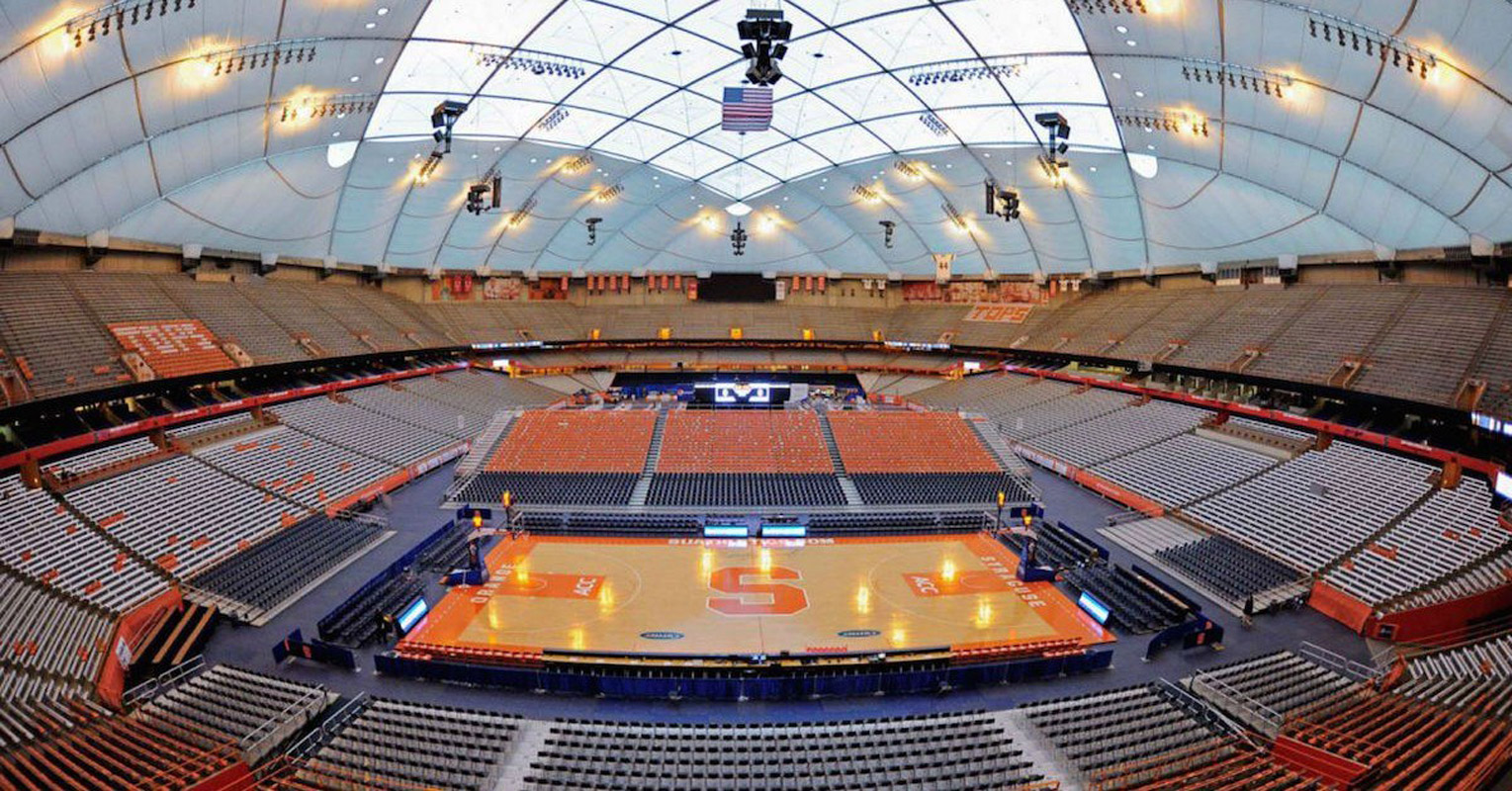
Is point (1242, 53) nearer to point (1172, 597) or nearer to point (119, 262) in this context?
point (1172, 597)

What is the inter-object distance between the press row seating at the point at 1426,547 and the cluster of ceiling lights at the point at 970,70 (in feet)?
73.1

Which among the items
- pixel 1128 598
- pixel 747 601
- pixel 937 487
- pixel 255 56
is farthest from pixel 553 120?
pixel 1128 598

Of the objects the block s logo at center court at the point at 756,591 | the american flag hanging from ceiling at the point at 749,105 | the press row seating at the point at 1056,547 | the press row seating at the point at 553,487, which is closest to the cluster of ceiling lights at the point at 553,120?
the american flag hanging from ceiling at the point at 749,105

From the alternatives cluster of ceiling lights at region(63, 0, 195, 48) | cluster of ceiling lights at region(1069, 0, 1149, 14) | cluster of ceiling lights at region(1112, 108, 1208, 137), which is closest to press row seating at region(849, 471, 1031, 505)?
cluster of ceiling lights at region(1112, 108, 1208, 137)

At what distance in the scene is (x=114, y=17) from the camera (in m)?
17.5

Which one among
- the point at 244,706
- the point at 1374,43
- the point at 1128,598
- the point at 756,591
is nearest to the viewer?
the point at 244,706

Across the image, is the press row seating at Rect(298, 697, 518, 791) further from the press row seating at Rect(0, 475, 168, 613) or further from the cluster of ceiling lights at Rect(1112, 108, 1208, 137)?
the cluster of ceiling lights at Rect(1112, 108, 1208, 137)

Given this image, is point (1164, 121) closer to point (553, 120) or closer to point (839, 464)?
point (839, 464)

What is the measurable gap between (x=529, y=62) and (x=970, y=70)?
64.9ft

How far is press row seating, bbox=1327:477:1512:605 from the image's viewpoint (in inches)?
756

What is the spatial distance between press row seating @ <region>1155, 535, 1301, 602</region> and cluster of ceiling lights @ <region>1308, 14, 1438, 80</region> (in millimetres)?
15021

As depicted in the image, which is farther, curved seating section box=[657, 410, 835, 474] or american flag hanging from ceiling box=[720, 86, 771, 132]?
curved seating section box=[657, 410, 835, 474]

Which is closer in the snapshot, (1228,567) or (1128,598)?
(1128,598)

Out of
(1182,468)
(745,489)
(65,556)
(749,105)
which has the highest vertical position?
(749,105)
